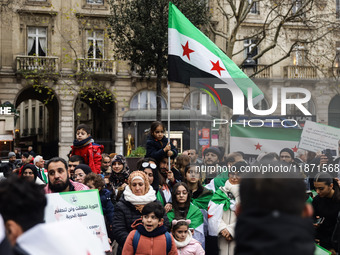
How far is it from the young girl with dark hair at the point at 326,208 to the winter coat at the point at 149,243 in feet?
5.52

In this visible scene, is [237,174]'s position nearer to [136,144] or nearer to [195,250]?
[195,250]

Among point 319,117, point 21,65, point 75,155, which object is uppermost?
point 21,65

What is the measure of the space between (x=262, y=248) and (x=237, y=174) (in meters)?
5.19

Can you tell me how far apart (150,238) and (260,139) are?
2174mm

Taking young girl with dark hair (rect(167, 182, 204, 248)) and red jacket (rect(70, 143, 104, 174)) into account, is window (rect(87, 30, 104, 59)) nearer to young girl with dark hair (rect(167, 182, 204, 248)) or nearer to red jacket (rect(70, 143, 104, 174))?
red jacket (rect(70, 143, 104, 174))

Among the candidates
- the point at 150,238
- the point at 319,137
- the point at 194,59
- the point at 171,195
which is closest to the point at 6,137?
the point at 194,59

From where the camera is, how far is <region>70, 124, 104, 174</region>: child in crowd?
8.89m

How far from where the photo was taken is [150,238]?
20.3ft

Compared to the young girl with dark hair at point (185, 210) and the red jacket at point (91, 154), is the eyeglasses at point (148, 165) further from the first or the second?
the red jacket at point (91, 154)

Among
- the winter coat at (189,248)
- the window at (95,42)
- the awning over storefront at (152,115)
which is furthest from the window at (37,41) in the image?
the winter coat at (189,248)

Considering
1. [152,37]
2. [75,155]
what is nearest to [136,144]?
[152,37]

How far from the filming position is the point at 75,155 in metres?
8.91

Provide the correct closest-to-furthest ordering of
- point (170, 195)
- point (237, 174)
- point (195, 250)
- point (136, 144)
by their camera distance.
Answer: point (195, 250)
point (237, 174)
point (170, 195)
point (136, 144)

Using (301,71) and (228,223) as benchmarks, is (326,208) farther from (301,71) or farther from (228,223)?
(301,71)
